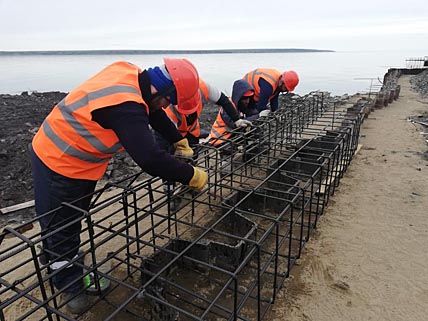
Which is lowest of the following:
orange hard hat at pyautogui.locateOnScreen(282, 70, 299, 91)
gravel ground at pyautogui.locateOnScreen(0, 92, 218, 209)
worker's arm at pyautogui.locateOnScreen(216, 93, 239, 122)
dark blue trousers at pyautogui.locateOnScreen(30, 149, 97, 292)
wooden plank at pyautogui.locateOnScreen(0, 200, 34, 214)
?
wooden plank at pyautogui.locateOnScreen(0, 200, 34, 214)

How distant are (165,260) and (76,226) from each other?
0.88 metres

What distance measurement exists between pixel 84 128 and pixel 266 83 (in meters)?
4.44

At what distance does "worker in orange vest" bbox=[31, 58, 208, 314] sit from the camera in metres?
2.27

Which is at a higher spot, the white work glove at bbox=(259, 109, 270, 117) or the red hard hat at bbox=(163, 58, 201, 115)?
the red hard hat at bbox=(163, 58, 201, 115)

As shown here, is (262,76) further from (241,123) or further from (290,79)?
(241,123)

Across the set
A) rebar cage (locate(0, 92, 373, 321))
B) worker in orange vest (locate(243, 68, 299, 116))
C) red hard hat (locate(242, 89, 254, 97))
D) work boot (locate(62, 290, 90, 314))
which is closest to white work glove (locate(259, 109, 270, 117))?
worker in orange vest (locate(243, 68, 299, 116))

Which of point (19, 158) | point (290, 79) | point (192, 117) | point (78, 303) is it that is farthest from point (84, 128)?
point (19, 158)

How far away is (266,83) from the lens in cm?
630

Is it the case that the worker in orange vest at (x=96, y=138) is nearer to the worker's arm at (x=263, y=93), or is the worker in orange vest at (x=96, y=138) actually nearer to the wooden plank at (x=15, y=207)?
the wooden plank at (x=15, y=207)

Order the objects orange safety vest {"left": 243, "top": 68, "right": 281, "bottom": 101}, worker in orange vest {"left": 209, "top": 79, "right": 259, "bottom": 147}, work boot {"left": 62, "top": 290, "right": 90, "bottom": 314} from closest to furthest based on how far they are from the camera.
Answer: work boot {"left": 62, "top": 290, "right": 90, "bottom": 314}, worker in orange vest {"left": 209, "top": 79, "right": 259, "bottom": 147}, orange safety vest {"left": 243, "top": 68, "right": 281, "bottom": 101}

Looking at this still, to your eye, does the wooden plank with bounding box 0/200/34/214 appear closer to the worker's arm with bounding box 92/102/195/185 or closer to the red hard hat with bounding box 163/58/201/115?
the worker's arm with bounding box 92/102/195/185

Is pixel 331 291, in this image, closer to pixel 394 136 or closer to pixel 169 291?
pixel 169 291

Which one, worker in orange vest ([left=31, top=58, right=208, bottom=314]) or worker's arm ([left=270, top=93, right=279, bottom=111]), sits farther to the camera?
worker's arm ([left=270, top=93, right=279, bottom=111])

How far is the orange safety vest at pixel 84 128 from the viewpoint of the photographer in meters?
2.35
